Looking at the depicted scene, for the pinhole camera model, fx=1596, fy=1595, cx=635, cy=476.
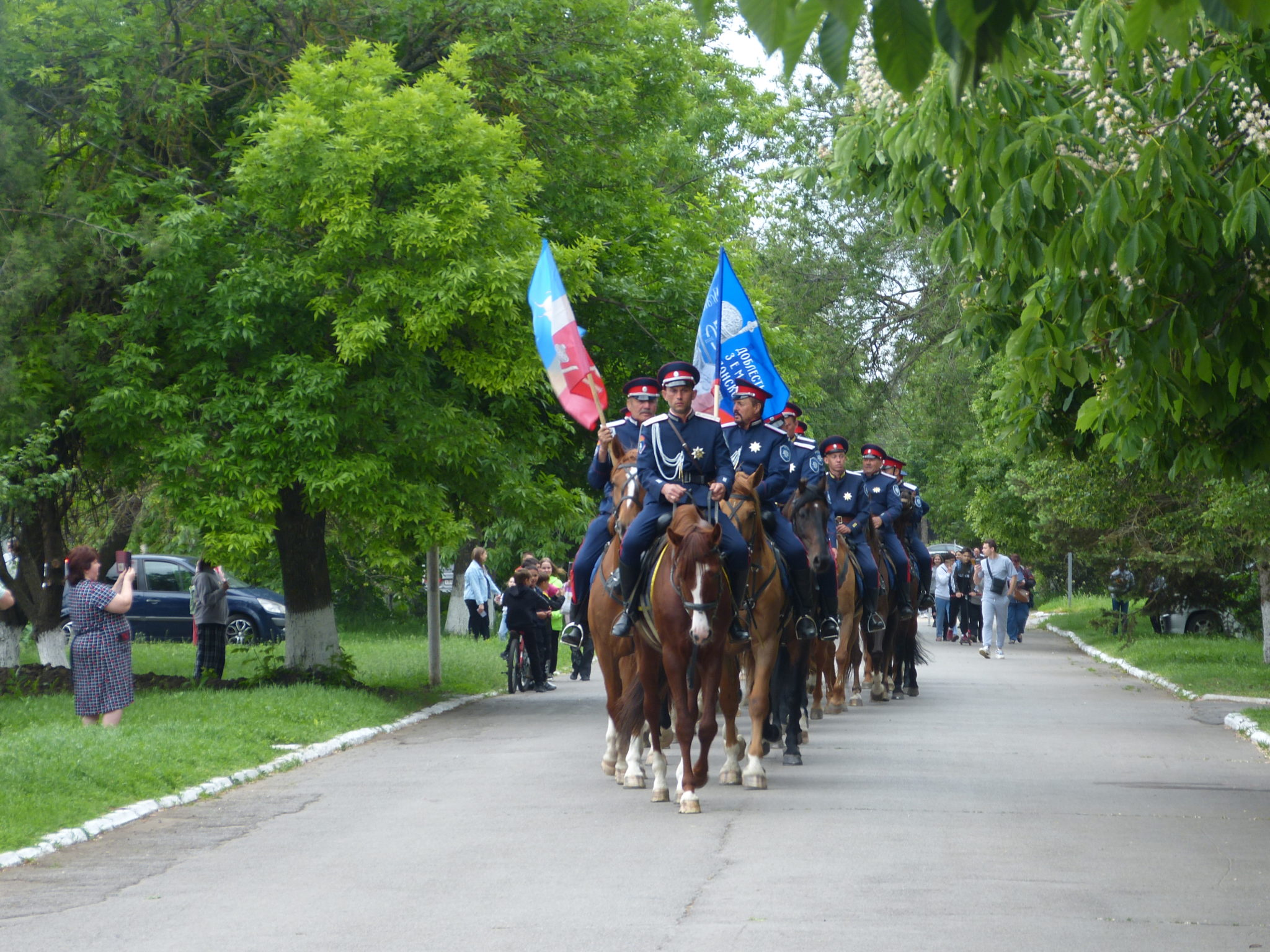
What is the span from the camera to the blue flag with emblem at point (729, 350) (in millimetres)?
14203

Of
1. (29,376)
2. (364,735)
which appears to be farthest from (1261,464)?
(29,376)

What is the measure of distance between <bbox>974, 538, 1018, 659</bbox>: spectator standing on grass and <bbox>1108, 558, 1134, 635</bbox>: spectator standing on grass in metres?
2.25

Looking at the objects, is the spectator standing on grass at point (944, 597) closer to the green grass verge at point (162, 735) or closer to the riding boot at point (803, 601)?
the green grass verge at point (162, 735)

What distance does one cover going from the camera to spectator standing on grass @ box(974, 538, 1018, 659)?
3089 cm

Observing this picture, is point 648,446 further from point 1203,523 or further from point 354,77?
point 1203,523

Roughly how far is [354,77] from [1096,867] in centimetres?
1297

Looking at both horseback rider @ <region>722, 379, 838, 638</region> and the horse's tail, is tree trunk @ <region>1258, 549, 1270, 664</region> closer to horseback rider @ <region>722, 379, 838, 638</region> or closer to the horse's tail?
horseback rider @ <region>722, 379, 838, 638</region>

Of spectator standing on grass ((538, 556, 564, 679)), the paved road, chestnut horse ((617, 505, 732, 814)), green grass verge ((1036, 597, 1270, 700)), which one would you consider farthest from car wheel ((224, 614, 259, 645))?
chestnut horse ((617, 505, 732, 814))

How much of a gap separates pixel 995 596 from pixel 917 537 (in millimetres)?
11506

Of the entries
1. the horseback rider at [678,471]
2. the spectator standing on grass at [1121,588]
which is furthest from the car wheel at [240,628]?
the horseback rider at [678,471]

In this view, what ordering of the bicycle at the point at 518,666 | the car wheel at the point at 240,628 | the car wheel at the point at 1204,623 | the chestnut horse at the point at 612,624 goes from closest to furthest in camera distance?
the chestnut horse at the point at 612,624 → the bicycle at the point at 518,666 → the car wheel at the point at 240,628 → the car wheel at the point at 1204,623

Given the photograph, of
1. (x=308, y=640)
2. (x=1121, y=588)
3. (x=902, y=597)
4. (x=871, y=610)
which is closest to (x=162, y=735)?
(x=308, y=640)

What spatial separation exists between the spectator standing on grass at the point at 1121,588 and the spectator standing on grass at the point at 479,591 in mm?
12668

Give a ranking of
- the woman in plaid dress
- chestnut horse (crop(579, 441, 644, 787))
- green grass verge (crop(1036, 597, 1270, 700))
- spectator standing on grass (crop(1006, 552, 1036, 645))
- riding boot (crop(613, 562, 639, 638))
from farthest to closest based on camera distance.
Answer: spectator standing on grass (crop(1006, 552, 1036, 645)) < green grass verge (crop(1036, 597, 1270, 700)) < the woman in plaid dress < chestnut horse (crop(579, 441, 644, 787)) < riding boot (crop(613, 562, 639, 638))
